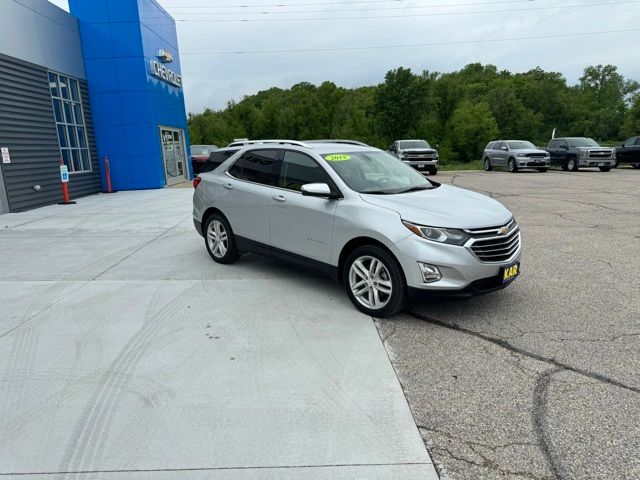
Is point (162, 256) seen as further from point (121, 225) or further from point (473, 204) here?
point (473, 204)

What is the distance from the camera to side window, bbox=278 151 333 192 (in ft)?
17.4

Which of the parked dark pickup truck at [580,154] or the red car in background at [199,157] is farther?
the red car in background at [199,157]

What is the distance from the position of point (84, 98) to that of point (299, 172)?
1504 cm

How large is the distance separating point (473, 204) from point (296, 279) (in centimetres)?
232

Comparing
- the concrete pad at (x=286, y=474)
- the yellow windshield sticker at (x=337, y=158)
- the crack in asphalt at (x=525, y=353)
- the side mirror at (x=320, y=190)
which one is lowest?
the crack in asphalt at (x=525, y=353)

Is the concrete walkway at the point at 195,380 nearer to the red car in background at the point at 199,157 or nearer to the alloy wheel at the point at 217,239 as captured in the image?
the alloy wheel at the point at 217,239

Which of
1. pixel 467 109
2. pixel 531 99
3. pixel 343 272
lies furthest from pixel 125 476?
pixel 531 99

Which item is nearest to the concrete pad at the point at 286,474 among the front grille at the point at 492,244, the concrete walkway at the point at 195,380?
the concrete walkway at the point at 195,380

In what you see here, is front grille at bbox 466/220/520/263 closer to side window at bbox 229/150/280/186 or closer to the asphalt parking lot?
the asphalt parking lot

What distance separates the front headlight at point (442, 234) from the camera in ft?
14.1

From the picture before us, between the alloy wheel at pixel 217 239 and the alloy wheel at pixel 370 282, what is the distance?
7.92 ft

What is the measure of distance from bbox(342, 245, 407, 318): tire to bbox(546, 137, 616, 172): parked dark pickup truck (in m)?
23.5

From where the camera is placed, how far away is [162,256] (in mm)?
7297

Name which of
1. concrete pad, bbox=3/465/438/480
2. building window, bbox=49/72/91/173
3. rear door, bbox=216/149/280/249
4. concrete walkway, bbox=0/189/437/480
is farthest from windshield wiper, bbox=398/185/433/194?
building window, bbox=49/72/91/173
